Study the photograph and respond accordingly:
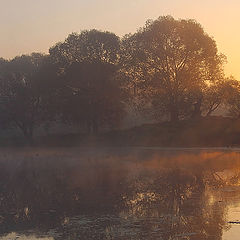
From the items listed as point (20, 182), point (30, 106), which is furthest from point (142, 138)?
point (20, 182)

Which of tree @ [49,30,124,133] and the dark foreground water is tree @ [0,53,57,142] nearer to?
tree @ [49,30,124,133]

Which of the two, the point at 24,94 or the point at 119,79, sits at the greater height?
the point at 119,79

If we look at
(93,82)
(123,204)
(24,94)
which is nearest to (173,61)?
(93,82)

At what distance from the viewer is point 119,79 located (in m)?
86.4

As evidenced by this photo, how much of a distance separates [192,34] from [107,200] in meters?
60.8

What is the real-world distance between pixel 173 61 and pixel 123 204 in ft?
205

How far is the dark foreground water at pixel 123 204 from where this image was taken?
15.7 metres

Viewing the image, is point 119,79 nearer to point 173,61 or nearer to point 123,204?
point 173,61

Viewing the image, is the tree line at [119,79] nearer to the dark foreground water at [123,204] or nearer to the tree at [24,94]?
the tree at [24,94]

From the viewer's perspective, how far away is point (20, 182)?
1208 inches

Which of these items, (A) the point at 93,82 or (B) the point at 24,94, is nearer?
(A) the point at 93,82

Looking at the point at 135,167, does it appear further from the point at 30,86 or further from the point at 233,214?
the point at 30,86

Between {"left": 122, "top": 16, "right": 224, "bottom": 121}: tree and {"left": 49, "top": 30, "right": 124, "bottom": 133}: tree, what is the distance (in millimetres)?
4333

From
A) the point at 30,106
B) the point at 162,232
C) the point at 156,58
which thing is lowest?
the point at 162,232
